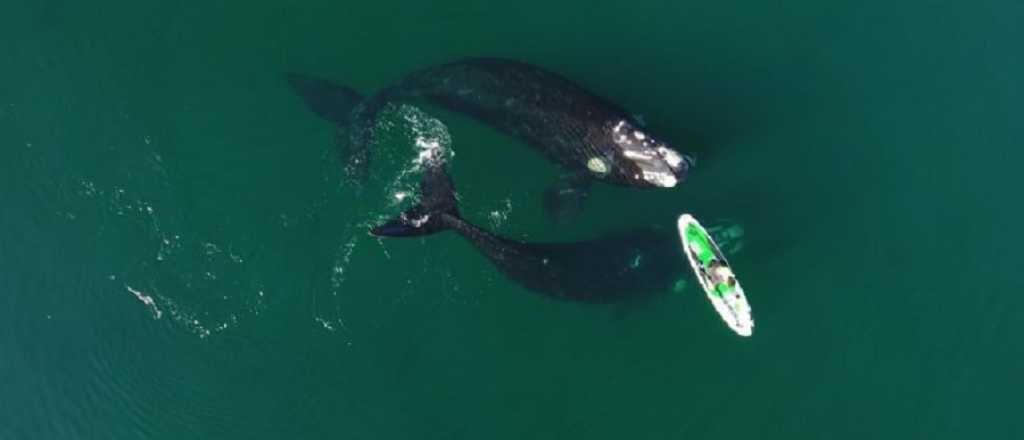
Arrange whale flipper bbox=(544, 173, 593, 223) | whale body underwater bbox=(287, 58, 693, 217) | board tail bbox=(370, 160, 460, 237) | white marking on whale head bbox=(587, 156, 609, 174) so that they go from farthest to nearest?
whale flipper bbox=(544, 173, 593, 223), white marking on whale head bbox=(587, 156, 609, 174), whale body underwater bbox=(287, 58, 693, 217), board tail bbox=(370, 160, 460, 237)

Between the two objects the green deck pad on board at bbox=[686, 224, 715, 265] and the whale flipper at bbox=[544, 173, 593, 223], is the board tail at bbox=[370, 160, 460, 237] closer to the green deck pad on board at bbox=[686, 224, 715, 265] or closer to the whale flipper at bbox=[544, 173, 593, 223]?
the whale flipper at bbox=[544, 173, 593, 223]

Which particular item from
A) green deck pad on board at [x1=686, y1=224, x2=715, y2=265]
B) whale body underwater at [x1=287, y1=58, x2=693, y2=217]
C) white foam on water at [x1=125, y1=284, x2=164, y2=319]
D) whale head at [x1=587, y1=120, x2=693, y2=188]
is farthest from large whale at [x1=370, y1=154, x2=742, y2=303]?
white foam on water at [x1=125, y1=284, x2=164, y2=319]

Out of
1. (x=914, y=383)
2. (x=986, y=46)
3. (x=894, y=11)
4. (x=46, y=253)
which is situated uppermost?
(x=46, y=253)

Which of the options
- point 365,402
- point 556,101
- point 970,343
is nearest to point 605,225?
point 556,101

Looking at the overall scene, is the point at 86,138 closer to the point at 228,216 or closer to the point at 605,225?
the point at 228,216

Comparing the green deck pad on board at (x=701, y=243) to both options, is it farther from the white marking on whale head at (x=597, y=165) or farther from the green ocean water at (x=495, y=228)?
the white marking on whale head at (x=597, y=165)

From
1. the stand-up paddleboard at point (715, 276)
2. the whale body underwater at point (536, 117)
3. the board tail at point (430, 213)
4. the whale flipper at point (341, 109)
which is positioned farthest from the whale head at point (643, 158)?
the whale flipper at point (341, 109)

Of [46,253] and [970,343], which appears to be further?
[46,253]
